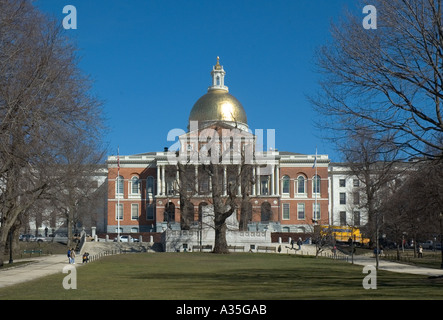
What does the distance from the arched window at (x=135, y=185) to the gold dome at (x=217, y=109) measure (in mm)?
13821

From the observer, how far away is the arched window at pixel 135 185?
109750mm

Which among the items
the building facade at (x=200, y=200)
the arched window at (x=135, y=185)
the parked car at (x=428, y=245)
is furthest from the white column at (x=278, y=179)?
the parked car at (x=428, y=245)

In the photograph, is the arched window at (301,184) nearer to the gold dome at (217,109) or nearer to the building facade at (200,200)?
the building facade at (200,200)

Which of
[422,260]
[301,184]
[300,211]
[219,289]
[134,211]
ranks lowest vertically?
[422,260]

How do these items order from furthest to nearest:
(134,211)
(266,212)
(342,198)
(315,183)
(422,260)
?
(342,198) → (134,211) → (315,183) → (266,212) → (422,260)

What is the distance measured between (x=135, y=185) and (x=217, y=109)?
18995 millimetres

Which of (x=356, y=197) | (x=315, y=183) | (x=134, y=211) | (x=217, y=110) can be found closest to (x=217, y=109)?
(x=217, y=110)

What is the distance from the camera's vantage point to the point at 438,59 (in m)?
22.5

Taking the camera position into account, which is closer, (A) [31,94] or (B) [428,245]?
(A) [31,94]

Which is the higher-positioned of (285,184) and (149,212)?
(285,184)

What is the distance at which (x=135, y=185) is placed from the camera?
361ft

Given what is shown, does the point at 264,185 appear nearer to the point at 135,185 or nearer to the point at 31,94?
the point at 135,185
